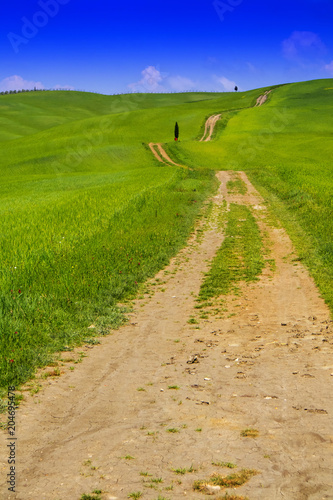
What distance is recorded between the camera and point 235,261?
17594 millimetres

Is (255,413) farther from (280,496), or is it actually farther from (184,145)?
(184,145)

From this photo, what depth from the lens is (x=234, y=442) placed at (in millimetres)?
6191

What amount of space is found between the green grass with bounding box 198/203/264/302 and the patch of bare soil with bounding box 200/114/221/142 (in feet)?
186

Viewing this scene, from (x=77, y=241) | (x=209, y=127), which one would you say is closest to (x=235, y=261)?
(x=77, y=241)

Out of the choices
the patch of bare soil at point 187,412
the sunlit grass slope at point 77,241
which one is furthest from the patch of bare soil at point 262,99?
the patch of bare soil at point 187,412

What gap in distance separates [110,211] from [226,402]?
18.8m

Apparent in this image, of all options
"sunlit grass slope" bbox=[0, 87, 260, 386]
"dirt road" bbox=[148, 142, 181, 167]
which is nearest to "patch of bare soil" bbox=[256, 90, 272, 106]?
"dirt road" bbox=[148, 142, 181, 167]

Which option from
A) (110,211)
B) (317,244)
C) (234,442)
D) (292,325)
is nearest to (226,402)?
(234,442)

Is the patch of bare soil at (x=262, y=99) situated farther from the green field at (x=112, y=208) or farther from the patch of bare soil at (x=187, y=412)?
the patch of bare soil at (x=187, y=412)

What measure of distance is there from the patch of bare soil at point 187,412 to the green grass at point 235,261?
2.22 metres

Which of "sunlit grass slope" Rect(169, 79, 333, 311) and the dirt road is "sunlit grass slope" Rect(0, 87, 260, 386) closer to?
the dirt road

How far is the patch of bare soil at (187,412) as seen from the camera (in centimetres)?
546

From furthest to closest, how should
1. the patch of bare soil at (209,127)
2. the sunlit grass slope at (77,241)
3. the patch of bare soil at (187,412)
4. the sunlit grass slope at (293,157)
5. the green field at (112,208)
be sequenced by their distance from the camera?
1. the patch of bare soil at (209,127)
2. the sunlit grass slope at (293,157)
3. the green field at (112,208)
4. the sunlit grass slope at (77,241)
5. the patch of bare soil at (187,412)

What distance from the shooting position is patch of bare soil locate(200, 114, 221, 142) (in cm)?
7943
